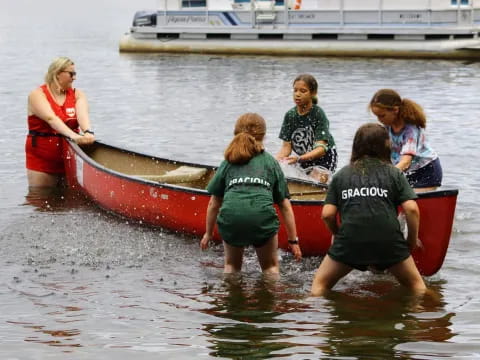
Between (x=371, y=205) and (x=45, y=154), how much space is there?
638cm

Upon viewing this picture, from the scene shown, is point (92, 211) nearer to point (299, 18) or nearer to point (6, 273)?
point (6, 273)

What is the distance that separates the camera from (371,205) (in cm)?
738

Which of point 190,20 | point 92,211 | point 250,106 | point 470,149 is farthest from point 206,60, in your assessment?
point 92,211

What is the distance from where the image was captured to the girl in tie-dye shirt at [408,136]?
28.1ft

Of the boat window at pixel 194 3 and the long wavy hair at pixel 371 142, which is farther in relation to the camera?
the boat window at pixel 194 3

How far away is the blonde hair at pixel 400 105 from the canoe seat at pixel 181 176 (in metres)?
3.83

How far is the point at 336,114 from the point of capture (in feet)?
75.9

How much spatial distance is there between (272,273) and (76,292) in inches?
68.8

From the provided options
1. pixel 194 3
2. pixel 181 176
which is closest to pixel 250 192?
pixel 181 176

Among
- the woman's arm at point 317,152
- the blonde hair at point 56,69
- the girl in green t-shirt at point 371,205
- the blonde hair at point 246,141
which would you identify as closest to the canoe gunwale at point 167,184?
the woman's arm at point 317,152

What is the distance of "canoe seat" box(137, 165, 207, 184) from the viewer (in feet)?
39.4

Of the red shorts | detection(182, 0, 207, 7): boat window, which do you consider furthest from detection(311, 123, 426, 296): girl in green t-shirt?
detection(182, 0, 207, 7): boat window

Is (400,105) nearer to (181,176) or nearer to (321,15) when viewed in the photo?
(181,176)

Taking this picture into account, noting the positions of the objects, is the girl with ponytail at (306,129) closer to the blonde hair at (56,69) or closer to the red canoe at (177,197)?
the red canoe at (177,197)
